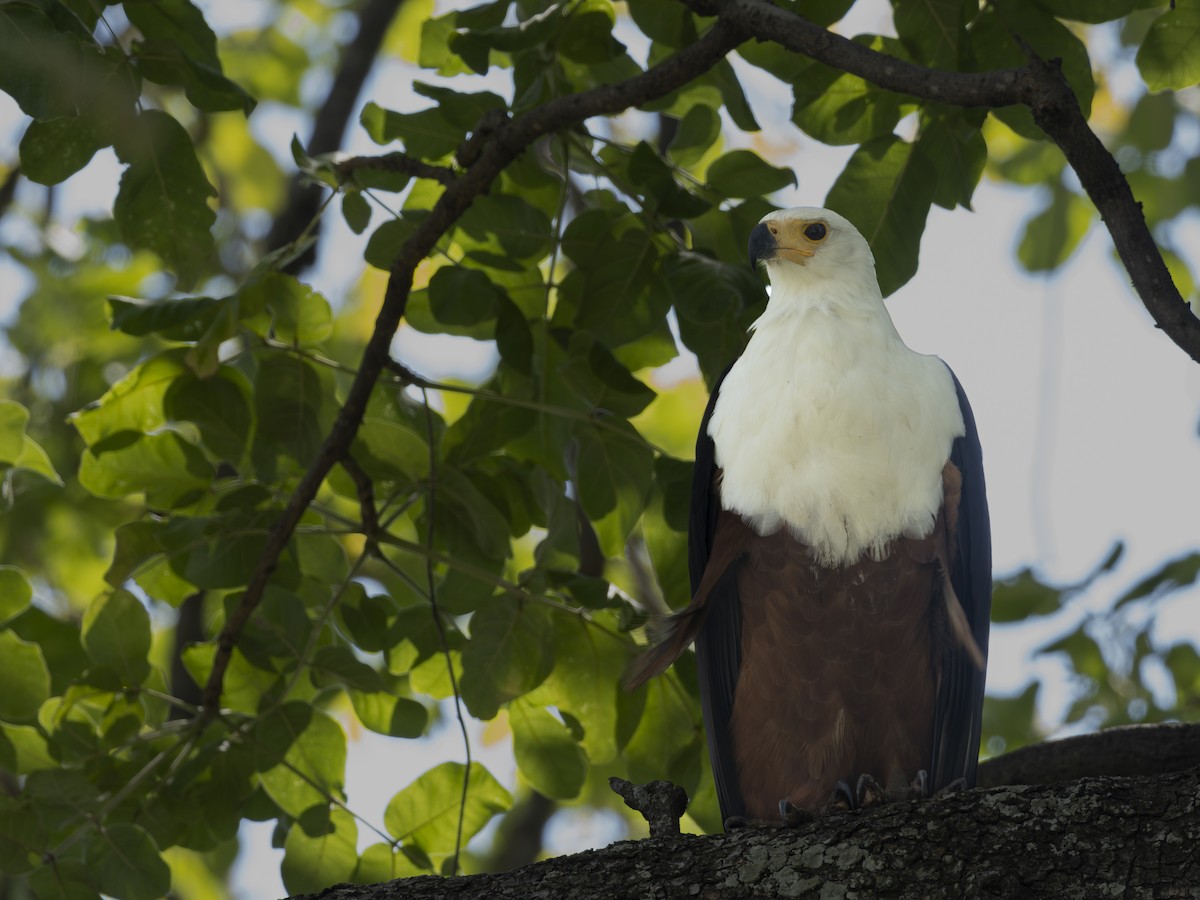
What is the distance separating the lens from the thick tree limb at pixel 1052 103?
2418 millimetres

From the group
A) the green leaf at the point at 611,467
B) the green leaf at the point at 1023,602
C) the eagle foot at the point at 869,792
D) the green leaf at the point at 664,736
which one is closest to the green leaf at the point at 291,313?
the green leaf at the point at 611,467

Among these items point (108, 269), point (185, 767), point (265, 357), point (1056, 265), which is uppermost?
point (108, 269)

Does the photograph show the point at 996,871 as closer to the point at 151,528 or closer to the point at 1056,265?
the point at 151,528

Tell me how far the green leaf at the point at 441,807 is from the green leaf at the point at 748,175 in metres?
1.68

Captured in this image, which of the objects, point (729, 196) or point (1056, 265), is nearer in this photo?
point (729, 196)

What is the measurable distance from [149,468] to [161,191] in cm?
75

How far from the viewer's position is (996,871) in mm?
2053

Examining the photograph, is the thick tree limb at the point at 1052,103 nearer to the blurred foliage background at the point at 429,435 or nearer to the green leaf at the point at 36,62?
the blurred foliage background at the point at 429,435

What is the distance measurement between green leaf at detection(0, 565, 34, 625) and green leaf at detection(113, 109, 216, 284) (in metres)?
0.90

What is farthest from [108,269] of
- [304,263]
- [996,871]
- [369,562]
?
[996,871]

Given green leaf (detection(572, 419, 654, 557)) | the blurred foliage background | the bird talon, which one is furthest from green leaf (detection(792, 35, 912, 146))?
the bird talon

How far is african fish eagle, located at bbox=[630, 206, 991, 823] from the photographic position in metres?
3.20

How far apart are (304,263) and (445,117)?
2149 millimetres

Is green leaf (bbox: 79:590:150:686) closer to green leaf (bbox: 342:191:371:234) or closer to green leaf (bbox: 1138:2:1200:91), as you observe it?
green leaf (bbox: 342:191:371:234)
